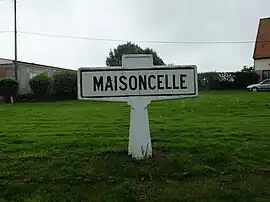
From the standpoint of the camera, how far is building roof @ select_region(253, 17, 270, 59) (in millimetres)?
53812

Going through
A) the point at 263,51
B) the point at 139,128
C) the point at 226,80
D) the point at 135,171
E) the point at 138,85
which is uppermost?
the point at 263,51

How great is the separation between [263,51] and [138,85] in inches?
1972

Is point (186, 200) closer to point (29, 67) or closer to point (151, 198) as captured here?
point (151, 198)

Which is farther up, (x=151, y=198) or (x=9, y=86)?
(x=9, y=86)

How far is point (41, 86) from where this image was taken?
39.7 meters

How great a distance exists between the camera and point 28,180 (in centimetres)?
570

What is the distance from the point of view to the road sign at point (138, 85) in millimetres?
6539

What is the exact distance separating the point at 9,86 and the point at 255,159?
112ft

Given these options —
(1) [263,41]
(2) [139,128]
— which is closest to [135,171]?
(2) [139,128]

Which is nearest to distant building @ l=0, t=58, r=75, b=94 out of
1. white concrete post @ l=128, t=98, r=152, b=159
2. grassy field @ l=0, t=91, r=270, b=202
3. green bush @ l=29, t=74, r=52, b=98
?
green bush @ l=29, t=74, r=52, b=98

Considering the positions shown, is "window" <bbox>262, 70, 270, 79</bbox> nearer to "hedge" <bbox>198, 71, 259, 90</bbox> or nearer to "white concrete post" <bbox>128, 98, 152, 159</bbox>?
"hedge" <bbox>198, 71, 259, 90</bbox>

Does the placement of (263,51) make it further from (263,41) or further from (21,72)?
(21,72)

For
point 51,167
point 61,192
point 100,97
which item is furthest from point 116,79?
point 61,192

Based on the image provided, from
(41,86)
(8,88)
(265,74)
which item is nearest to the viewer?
(8,88)
